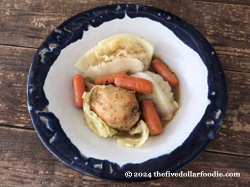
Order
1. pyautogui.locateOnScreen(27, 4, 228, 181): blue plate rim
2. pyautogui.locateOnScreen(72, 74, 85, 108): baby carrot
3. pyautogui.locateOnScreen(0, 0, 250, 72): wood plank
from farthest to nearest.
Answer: pyautogui.locateOnScreen(0, 0, 250, 72): wood plank → pyautogui.locateOnScreen(72, 74, 85, 108): baby carrot → pyautogui.locateOnScreen(27, 4, 228, 181): blue plate rim

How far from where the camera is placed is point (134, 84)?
7.27 feet

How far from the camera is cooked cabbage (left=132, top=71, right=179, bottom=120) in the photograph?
2.29 meters

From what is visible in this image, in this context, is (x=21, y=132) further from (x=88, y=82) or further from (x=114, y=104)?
(x=114, y=104)

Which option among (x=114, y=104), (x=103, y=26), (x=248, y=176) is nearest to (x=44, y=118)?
(x=114, y=104)

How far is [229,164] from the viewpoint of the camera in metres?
2.35

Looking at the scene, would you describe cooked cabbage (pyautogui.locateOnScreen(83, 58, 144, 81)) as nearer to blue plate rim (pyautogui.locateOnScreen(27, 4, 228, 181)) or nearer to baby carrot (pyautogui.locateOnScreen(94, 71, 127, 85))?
baby carrot (pyautogui.locateOnScreen(94, 71, 127, 85))

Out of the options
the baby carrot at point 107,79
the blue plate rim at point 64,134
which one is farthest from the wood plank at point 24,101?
the baby carrot at point 107,79

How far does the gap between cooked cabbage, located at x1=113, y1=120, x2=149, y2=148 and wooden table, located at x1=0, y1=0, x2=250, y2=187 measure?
1.88 ft

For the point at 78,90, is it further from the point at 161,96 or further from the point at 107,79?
the point at 161,96

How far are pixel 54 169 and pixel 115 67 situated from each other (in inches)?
58.1

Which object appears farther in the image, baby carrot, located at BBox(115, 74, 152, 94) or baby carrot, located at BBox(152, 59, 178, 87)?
baby carrot, located at BBox(152, 59, 178, 87)

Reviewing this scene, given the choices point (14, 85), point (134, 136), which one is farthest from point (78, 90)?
point (14, 85)

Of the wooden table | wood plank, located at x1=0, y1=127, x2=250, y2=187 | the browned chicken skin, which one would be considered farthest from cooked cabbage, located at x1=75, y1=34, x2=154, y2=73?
wood plank, located at x1=0, y1=127, x2=250, y2=187

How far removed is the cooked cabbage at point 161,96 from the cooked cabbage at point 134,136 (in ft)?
1.05
